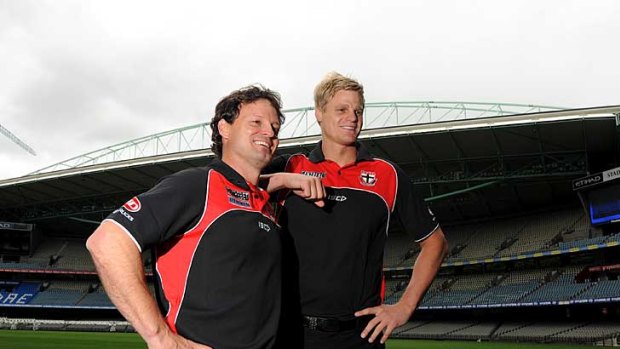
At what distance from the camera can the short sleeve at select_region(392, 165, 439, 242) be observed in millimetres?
3656

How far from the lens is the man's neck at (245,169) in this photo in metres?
2.78

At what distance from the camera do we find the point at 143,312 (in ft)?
6.73

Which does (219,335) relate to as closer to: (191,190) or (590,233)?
(191,190)

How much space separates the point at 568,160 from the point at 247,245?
3155 centimetres

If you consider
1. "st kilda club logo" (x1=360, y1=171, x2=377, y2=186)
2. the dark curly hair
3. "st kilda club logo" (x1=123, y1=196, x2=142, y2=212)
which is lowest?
"st kilda club logo" (x1=360, y1=171, x2=377, y2=186)

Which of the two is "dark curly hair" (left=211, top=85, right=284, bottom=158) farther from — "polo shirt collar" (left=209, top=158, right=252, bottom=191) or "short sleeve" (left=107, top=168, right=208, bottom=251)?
"short sleeve" (left=107, top=168, right=208, bottom=251)

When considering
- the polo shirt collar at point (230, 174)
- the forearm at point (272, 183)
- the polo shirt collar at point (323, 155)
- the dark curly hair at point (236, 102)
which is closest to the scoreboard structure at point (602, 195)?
the polo shirt collar at point (323, 155)

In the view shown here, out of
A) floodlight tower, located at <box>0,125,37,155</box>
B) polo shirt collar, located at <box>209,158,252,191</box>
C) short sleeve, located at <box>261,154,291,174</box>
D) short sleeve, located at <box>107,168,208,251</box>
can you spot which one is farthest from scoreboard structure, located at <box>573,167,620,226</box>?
floodlight tower, located at <box>0,125,37,155</box>

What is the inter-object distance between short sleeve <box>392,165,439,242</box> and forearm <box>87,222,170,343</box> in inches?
80.3

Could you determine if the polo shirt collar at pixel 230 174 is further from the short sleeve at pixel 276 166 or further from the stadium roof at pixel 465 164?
the stadium roof at pixel 465 164

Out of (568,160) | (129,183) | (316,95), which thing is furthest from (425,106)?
(316,95)

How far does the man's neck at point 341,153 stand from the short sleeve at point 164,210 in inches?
53.9

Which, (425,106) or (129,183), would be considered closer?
(425,106)

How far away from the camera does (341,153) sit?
364 centimetres
